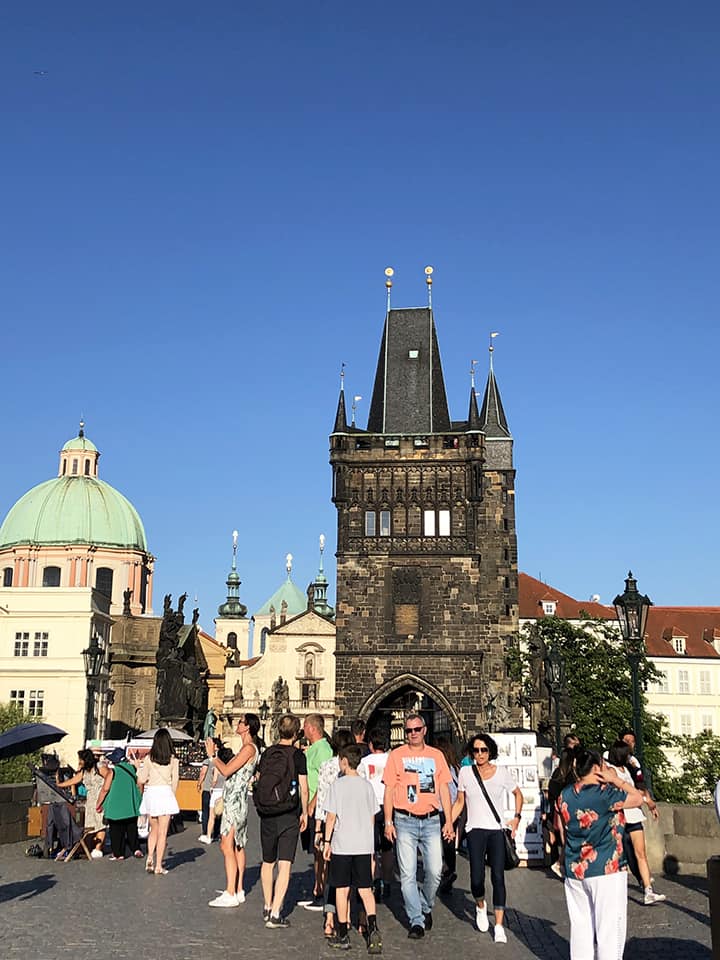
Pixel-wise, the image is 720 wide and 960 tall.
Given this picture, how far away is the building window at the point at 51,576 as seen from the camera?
76062 millimetres

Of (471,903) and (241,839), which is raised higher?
(241,839)

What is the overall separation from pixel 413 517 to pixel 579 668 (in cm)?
1024

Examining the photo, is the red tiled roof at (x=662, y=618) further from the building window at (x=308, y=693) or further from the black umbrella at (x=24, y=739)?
the black umbrella at (x=24, y=739)

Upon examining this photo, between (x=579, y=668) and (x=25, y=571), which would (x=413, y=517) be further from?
(x=25, y=571)

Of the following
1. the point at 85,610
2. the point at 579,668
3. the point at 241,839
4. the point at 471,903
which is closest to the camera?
the point at 241,839

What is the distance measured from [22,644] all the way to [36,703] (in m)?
3.72

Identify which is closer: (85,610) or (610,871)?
(610,871)

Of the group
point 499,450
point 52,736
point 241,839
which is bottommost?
point 241,839

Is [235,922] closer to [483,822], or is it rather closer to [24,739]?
[483,822]

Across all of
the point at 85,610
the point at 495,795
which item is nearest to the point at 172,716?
the point at 495,795

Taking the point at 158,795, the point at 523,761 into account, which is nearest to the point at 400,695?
the point at 523,761

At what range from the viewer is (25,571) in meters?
75.6

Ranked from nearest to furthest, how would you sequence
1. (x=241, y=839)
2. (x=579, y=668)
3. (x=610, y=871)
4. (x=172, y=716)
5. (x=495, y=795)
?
(x=610, y=871)
(x=495, y=795)
(x=241, y=839)
(x=172, y=716)
(x=579, y=668)

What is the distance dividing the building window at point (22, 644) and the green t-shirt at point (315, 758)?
51.3 m
